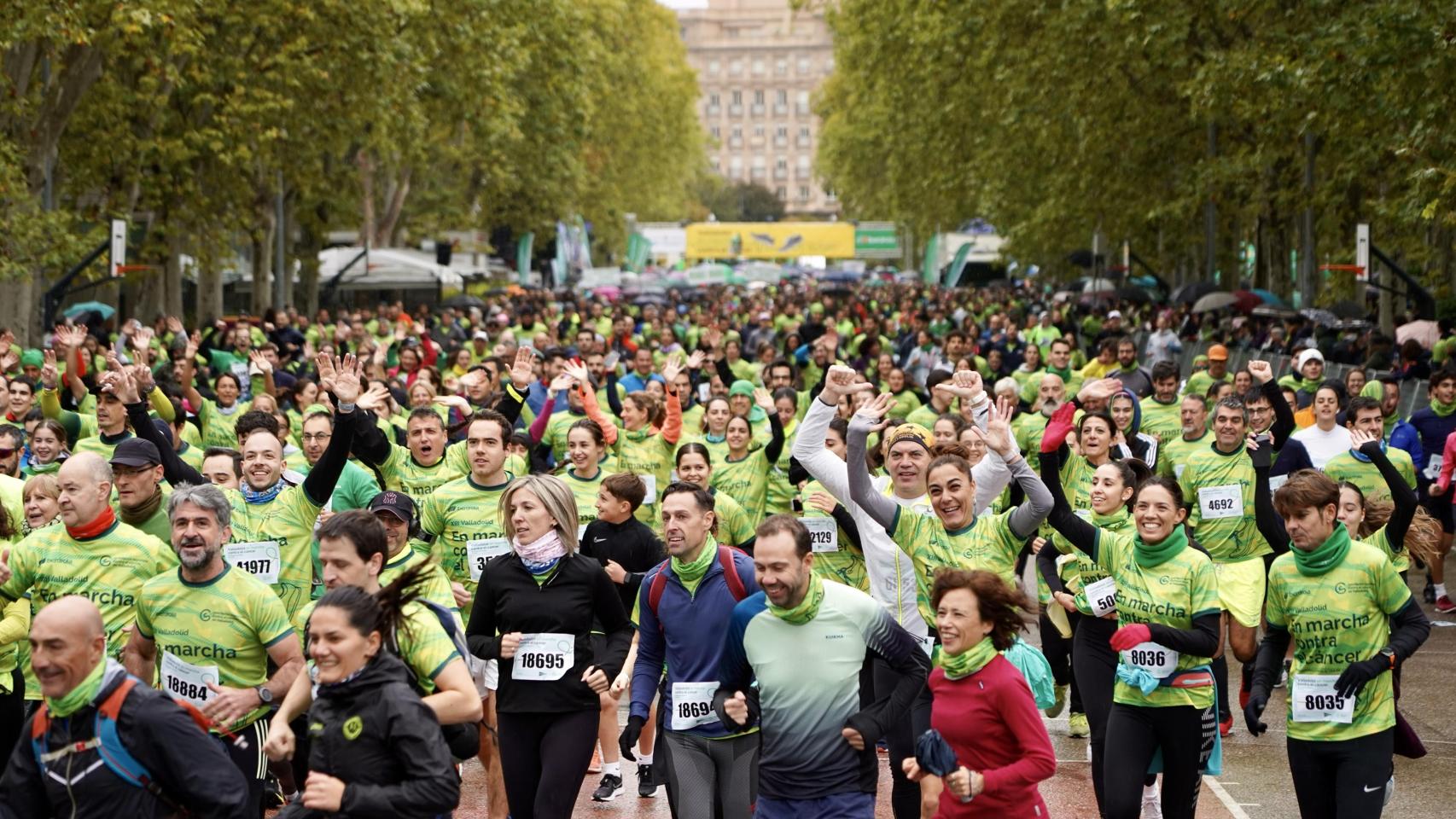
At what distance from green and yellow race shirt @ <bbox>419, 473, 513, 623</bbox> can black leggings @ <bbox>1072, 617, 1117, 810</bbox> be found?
2489 millimetres

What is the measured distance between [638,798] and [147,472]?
9.31ft

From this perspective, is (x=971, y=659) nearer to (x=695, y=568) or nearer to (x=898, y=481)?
(x=695, y=568)

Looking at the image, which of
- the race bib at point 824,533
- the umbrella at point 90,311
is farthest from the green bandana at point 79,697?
the umbrella at point 90,311

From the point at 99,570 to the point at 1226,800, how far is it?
16.5ft

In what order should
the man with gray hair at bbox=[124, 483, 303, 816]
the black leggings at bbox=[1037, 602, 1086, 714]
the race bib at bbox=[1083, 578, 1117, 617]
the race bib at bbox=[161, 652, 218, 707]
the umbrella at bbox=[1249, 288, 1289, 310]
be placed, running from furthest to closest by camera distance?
the umbrella at bbox=[1249, 288, 1289, 310] → the black leggings at bbox=[1037, 602, 1086, 714] → the race bib at bbox=[1083, 578, 1117, 617] → the race bib at bbox=[161, 652, 218, 707] → the man with gray hair at bbox=[124, 483, 303, 816]

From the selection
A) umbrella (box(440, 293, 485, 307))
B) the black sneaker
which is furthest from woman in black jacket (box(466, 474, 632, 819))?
umbrella (box(440, 293, 485, 307))

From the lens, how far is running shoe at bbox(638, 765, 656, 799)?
9273 millimetres

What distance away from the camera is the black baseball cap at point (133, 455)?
758 centimetres

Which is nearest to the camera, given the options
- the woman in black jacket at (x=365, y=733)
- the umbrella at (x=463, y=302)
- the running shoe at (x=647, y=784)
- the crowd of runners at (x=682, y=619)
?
the woman in black jacket at (x=365, y=733)

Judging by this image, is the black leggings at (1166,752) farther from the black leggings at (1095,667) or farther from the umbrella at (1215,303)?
the umbrella at (1215,303)

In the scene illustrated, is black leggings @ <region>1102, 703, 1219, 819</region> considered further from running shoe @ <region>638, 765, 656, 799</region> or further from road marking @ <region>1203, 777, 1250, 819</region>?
running shoe @ <region>638, 765, 656, 799</region>

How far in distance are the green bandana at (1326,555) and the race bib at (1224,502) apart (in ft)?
11.6

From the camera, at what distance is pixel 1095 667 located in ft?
26.9

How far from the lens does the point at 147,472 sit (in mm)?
7707
